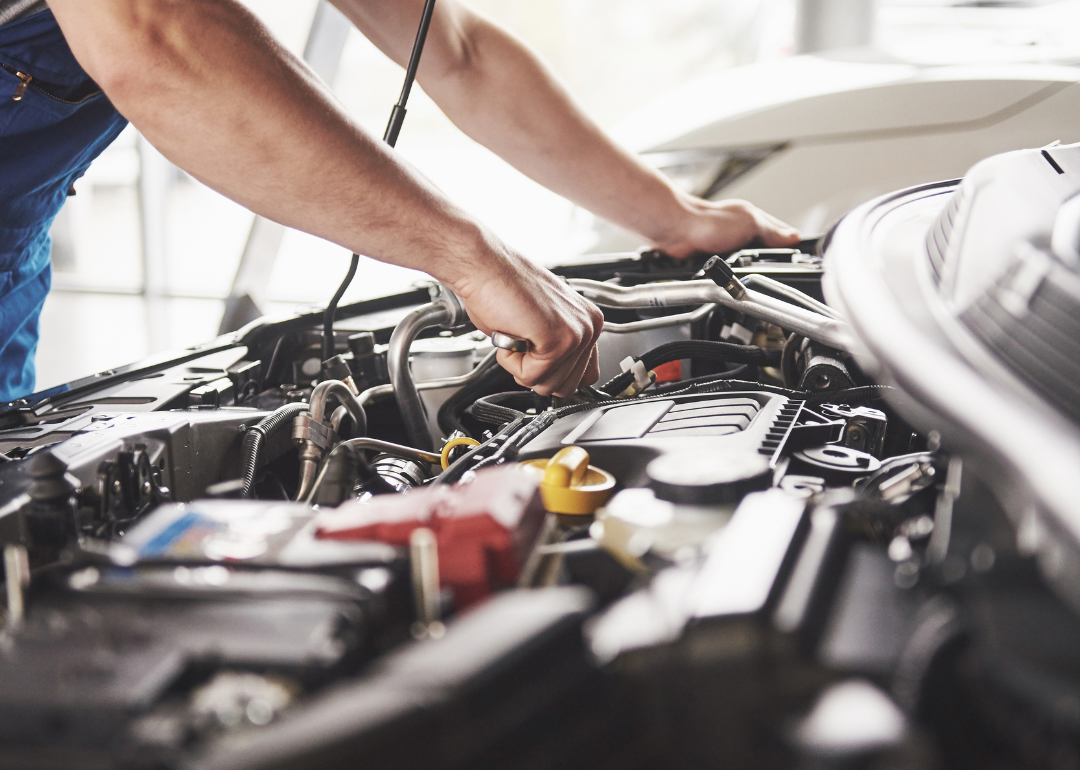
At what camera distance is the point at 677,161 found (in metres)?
2.48

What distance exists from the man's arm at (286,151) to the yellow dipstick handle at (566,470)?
28 cm

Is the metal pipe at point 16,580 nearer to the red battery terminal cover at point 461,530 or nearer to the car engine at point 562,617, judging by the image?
the car engine at point 562,617

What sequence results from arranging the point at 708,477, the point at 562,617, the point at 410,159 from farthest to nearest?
the point at 410,159 < the point at 708,477 < the point at 562,617

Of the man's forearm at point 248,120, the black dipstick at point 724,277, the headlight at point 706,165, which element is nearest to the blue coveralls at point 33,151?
the man's forearm at point 248,120

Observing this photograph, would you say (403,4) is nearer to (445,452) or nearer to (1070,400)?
(445,452)

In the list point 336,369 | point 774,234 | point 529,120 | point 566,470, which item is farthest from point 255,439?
point 774,234

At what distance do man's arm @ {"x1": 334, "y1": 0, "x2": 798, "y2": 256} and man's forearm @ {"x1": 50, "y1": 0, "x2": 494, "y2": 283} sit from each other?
2.11ft

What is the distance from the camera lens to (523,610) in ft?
1.40

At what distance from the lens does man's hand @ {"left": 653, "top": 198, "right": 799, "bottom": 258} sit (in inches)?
58.6

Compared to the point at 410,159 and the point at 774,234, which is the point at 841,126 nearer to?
the point at 774,234

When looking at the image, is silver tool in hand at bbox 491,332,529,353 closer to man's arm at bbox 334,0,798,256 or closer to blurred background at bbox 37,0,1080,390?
man's arm at bbox 334,0,798,256

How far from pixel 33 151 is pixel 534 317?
2.76 ft

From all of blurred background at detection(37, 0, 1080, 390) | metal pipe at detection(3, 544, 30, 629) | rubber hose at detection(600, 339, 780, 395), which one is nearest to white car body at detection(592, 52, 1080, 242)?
blurred background at detection(37, 0, 1080, 390)

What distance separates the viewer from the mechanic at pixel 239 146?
0.77 metres
